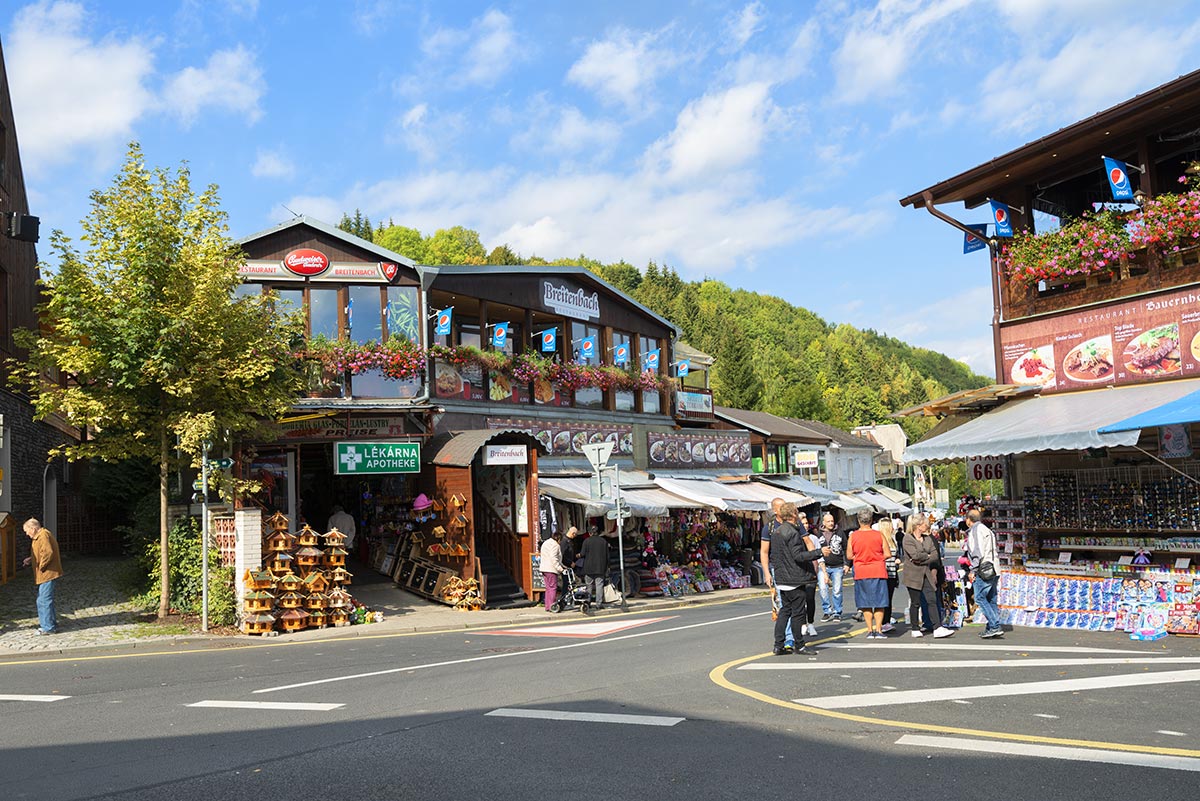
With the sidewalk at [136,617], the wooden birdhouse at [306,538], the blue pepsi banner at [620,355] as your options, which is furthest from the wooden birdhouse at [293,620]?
the blue pepsi banner at [620,355]

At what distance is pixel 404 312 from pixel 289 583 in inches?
305

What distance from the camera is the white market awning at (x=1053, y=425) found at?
12250mm

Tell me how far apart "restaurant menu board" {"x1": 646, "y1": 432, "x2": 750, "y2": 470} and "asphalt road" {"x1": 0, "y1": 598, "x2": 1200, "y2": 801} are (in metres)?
16.3

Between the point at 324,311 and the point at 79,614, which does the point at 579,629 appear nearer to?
the point at 79,614

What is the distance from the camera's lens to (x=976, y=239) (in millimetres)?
16344

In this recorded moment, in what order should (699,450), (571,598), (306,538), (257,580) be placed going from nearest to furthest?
(257,580)
(306,538)
(571,598)
(699,450)

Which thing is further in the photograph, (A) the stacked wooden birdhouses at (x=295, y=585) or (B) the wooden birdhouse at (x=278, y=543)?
(B) the wooden birdhouse at (x=278, y=543)

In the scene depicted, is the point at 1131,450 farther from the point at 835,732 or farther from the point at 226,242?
the point at 226,242

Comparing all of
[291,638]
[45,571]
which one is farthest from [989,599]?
[45,571]

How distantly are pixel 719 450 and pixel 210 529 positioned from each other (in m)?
17.3

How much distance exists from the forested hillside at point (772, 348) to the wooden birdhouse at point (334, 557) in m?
59.5

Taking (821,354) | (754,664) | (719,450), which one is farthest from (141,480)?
(821,354)

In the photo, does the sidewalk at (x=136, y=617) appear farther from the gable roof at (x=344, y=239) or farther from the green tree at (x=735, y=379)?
the green tree at (x=735, y=379)

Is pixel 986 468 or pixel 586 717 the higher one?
pixel 986 468
